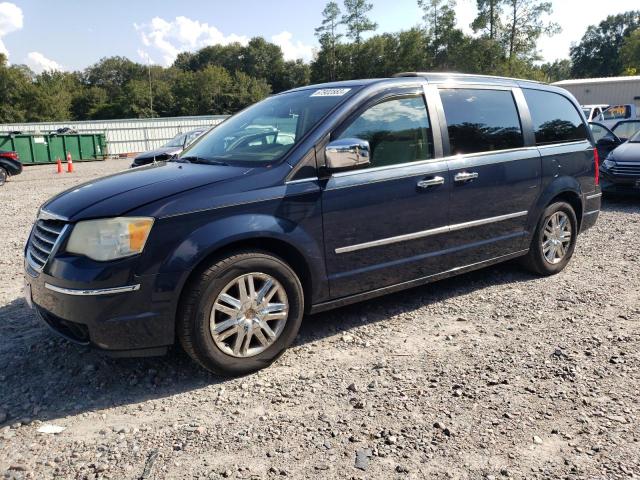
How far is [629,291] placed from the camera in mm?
4824

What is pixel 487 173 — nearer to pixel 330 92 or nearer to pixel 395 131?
pixel 395 131

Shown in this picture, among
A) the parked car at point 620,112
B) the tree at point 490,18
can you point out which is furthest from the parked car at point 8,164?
the tree at point 490,18

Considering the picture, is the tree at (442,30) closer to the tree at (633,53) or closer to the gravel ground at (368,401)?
the tree at (633,53)

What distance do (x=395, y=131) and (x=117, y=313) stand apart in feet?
7.71

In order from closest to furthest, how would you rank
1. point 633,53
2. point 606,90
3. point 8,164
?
point 8,164 → point 606,90 → point 633,53

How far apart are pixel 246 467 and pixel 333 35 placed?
7499 cm

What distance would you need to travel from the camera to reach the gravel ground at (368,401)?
2527 mm

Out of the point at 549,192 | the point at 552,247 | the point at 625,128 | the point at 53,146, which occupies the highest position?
the point at 53,146

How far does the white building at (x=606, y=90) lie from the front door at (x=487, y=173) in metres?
31.6

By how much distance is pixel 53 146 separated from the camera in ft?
82.2

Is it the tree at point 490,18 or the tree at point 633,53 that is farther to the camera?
the tree at point 633,53

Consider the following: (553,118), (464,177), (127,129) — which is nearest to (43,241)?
(464,177)

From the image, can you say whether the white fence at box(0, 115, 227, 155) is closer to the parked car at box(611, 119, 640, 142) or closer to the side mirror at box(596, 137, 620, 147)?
the parked car at box(611, 119, 640, 142)

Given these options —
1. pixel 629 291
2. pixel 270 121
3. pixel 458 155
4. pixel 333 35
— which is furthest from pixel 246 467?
pixel 333 35
